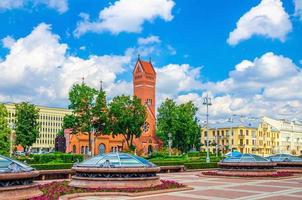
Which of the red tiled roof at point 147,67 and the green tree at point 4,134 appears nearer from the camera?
the green tree at point 4,134

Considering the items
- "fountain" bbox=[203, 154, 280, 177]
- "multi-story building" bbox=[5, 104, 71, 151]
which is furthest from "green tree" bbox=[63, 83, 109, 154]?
"multi-story building" bbox=[5, 104, 71, 151]

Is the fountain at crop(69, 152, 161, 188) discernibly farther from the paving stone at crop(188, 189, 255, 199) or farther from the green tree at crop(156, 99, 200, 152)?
the green tree at crop(156, 99, 200, 152)

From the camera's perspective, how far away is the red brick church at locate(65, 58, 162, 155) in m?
70.2

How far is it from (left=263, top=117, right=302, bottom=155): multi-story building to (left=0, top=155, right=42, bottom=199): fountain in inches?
4014

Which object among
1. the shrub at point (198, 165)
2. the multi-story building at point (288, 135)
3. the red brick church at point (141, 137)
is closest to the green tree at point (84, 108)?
the red brick church at point (141, 137)

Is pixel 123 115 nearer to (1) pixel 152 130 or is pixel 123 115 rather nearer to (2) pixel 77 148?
(2) pixel 77 148

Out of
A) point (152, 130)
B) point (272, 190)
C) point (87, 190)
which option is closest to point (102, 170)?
point (87, 190)

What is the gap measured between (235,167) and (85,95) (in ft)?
104

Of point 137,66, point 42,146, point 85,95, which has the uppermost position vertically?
point 137,66

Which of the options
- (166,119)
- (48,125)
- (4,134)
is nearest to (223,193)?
(4,134)

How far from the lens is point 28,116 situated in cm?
5791

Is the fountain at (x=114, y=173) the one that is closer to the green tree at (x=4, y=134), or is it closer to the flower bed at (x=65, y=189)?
the flower bed at (x=65, y=189)

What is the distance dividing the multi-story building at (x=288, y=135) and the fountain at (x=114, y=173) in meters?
97.1

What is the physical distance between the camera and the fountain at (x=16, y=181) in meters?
13.1
